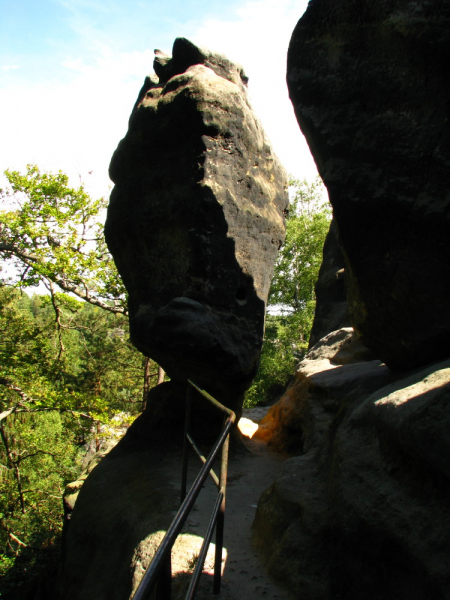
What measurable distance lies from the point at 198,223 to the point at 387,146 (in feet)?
8.44

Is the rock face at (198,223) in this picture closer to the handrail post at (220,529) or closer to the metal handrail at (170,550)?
the handrail post at (220,529)

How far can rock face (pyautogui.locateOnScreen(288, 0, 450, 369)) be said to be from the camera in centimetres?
347

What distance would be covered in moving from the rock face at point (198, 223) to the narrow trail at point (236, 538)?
1.03 meters

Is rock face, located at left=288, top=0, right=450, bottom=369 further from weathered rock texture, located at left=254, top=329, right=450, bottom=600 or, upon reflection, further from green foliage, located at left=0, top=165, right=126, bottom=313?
green foliage, located at left=0, top=165, right=126, bottom=313

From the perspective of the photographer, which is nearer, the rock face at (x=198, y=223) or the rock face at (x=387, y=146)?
the rock face at (x=387, y=146)

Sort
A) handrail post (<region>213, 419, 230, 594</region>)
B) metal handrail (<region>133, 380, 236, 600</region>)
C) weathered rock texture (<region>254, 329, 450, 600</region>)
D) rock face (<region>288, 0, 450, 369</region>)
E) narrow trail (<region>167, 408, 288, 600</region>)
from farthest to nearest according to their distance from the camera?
rock face (<region>288, 0, 450, 369</region>) → narrow trail (<region>167, 408, 288, 600</region>) → handrail post (<region>213, 419, 230, 594</region>) → weathered rock texture (<region>254, 329, 450, 600</region>) → metal handrail (<region>133, 380, 236, 600</region>)

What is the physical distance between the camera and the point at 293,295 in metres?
22.9

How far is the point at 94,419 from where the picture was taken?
10.4 m

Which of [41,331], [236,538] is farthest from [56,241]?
[236,538]

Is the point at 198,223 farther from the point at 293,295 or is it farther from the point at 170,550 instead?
the point at 293,295

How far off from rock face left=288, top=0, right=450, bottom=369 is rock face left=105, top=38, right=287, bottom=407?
1900mm

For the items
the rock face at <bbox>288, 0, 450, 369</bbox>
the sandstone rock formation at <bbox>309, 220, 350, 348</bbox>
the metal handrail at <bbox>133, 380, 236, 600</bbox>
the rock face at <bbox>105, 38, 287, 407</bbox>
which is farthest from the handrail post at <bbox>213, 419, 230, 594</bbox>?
the sandstone rock formation at <bbox>309, 220, 350, 348</bbox>

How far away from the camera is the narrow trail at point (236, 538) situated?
2.85 m

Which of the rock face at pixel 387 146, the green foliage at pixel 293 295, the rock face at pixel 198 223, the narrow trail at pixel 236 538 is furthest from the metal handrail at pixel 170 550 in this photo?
the green foliage at pixel 293 295
